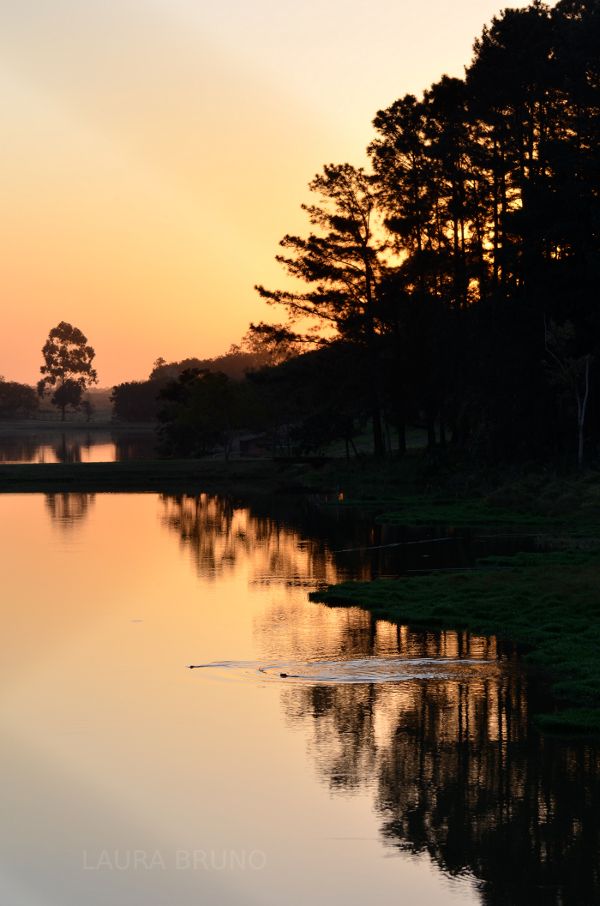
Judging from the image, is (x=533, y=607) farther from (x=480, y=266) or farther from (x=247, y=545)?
(x=480, y=266)

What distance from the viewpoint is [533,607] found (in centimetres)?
3119

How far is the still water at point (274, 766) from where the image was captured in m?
15.2

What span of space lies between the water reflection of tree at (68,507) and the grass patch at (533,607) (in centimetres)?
2568

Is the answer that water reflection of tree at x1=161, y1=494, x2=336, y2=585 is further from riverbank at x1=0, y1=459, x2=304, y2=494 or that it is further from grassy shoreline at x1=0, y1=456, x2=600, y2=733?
riverbank at x1=0, y1=459, x2=304, y2=494

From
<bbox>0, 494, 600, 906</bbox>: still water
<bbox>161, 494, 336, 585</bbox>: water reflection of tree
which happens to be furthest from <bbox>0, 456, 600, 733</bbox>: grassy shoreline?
<bbox>161, 494, 336, 585</bbox>: water reflection of tree

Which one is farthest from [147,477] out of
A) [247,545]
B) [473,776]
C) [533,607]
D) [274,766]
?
[473,776]

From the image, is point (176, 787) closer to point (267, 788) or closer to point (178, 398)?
point (267, 788)

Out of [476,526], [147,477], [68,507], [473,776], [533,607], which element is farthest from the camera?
[147,477]

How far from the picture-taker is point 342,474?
85.8 metres

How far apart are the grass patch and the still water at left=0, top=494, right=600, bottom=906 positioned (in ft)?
2.58

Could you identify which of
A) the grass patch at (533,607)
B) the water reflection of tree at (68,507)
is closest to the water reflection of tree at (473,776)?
the grass patch at (533,607)

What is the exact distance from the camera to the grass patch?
23.2 metres

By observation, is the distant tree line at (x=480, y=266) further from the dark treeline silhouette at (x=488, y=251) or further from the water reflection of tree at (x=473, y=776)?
the water reflection of tree at (x=473, y=776)

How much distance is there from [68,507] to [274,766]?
52.2m
